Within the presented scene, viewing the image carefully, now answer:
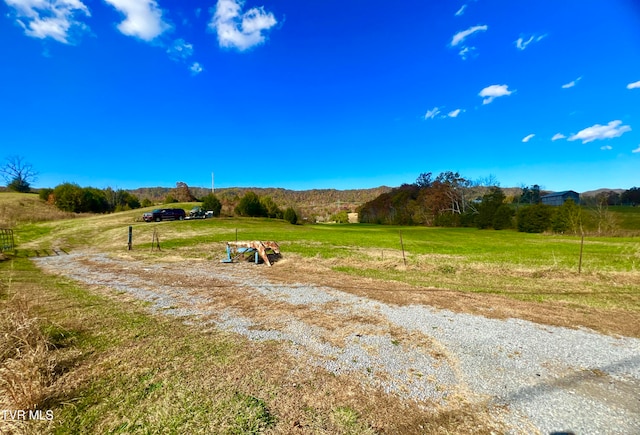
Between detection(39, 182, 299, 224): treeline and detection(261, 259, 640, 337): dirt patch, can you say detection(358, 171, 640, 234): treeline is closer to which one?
detection(39, 182, 299, 224): treeline

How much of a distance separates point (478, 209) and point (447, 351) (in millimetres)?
62221

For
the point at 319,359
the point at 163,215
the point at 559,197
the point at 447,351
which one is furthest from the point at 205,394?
the point at 559,197

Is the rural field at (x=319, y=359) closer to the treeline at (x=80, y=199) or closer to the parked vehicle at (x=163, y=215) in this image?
the parked vehicle at (x=163, y=215)

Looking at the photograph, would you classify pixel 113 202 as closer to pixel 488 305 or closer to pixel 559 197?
pixel 488 305

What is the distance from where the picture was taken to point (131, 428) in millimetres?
2588

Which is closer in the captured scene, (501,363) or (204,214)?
(501,363)

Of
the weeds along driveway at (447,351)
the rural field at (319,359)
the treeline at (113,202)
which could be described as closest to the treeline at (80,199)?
the treeline at (113,202)

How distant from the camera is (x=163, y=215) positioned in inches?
1571

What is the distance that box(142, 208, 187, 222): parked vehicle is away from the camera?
127 ft

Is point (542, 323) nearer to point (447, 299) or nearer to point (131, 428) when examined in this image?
point (447, 299)

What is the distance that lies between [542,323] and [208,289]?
8.26 metres

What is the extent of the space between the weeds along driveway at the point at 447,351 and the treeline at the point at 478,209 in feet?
149

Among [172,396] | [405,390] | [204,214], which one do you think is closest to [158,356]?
[172,396]

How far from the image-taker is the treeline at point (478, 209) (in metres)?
39.3
